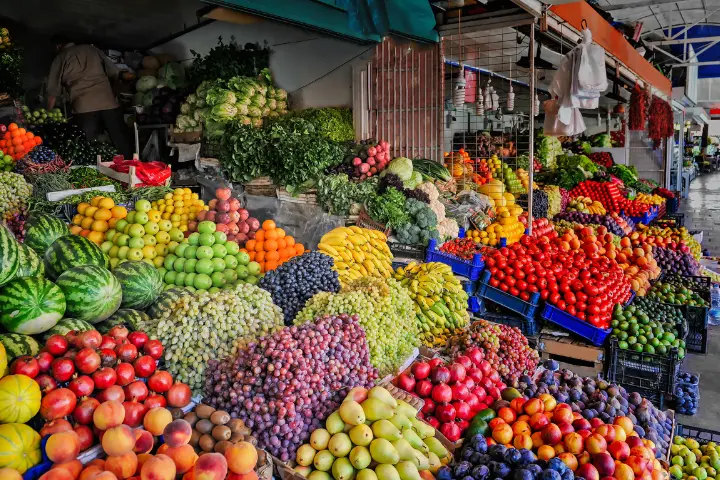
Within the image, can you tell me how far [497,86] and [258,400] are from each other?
10691 mm

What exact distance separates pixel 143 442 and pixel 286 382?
577mm

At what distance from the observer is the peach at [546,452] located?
7.76 ft

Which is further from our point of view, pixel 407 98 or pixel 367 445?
pixel 407 98

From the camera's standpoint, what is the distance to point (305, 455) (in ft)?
7.00

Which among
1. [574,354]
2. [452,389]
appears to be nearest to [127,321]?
[452,389]

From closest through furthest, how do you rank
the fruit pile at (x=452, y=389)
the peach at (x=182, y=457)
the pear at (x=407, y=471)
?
1. the peach at (x=182, y=457)
2. the pear at (x=407, y=471)
3. the fruit pile at (x=452, y=389)

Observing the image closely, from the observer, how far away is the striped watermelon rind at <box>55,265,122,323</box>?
8.76 feet

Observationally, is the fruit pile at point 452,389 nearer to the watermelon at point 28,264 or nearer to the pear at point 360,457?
the pear at point 360,457

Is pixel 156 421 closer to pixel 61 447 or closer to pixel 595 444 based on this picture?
pixel 61 447

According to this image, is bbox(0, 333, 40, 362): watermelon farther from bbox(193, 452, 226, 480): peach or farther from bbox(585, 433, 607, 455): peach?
bbox(585, 433, 607, 455): peach

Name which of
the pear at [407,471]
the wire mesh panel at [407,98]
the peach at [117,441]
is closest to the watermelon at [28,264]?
the peach at [117,441]

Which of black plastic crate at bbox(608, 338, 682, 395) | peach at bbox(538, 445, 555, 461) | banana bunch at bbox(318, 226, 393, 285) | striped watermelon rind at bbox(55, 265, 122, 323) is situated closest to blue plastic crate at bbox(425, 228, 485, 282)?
banana bunch at bbox(318, 226, 393, 285)

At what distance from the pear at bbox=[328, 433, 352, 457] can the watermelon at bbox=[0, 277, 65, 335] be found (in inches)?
55.6

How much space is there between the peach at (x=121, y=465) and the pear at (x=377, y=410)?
0.92 meters
